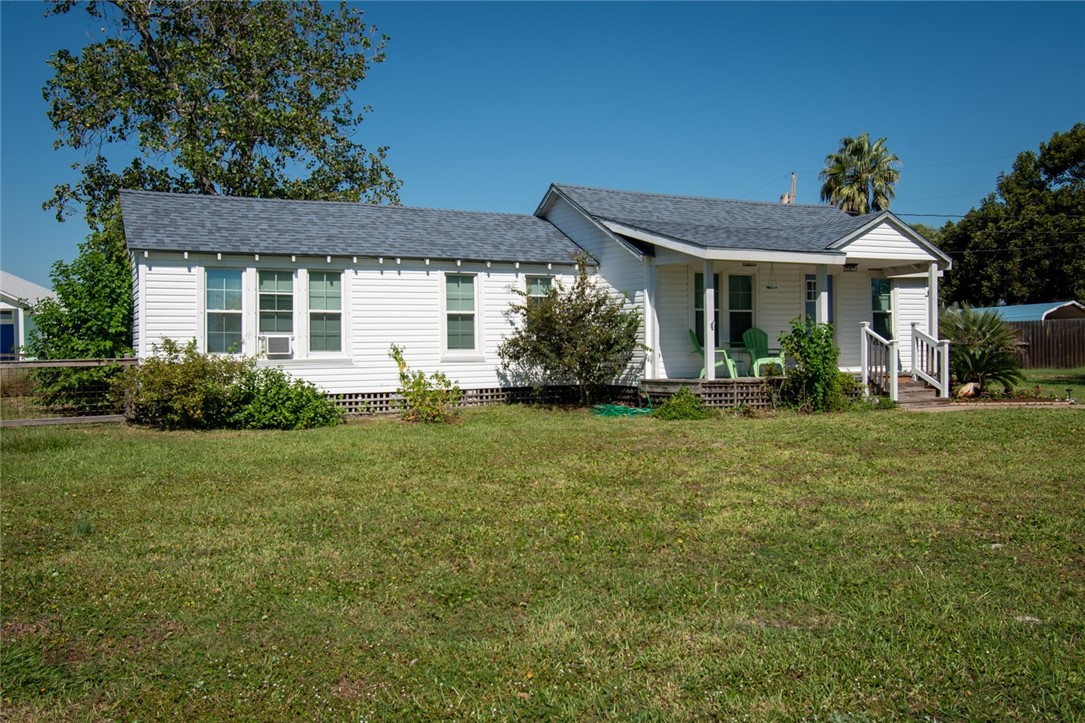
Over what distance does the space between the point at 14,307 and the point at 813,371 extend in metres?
23.4

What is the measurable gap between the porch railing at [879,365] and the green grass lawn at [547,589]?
6074 millimetres

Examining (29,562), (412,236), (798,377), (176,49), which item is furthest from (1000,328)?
(176,49)

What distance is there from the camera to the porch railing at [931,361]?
53.3ft

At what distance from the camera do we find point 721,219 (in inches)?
770

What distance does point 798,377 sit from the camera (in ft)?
49.8

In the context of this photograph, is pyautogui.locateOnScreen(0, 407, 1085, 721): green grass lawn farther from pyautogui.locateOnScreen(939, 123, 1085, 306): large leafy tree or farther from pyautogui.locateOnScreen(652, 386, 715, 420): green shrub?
pyautogui.locateOnScreen(939, 123, 1085, 306): large leafy tree

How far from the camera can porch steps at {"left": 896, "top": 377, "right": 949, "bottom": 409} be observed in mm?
15750

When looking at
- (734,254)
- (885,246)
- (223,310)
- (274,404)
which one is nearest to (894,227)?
(885,246)

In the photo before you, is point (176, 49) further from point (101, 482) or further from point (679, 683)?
point (679, 683)

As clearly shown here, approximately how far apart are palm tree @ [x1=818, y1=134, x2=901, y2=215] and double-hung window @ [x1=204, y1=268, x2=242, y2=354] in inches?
1112

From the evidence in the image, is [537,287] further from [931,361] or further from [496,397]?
[931,361]

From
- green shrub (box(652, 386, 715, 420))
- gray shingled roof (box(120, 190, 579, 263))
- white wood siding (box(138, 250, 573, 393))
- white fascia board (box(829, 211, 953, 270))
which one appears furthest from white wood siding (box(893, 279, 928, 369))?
white wood siding (box(138, 250, 573, 393))

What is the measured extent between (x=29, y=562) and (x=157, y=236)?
949cm

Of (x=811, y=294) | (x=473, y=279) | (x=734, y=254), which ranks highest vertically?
(x=734, y=254)
